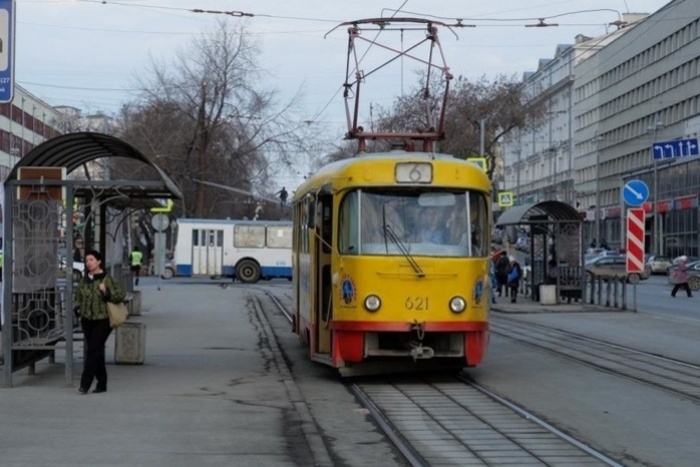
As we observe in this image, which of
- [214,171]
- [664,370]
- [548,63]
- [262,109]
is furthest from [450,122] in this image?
[548,63]

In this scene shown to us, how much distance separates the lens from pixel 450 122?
200 ft

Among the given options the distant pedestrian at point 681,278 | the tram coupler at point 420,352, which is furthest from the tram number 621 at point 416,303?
the distant pedestrian at point 681,278

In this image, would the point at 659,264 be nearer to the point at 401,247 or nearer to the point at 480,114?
the point at 480,114

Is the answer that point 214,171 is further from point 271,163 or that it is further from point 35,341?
point 35,341

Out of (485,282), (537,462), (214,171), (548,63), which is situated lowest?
(537,462)

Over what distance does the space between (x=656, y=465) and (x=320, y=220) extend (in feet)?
25.2

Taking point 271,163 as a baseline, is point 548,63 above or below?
above

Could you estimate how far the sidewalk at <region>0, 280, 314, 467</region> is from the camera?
1063cm

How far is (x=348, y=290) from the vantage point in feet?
52.3

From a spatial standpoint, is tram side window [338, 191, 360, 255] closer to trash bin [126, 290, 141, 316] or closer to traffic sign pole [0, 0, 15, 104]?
traffic sign pole [0, 0, 15, 104]

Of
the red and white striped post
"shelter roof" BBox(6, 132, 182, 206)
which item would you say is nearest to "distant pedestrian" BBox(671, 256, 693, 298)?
the red and white striped post

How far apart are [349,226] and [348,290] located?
851mm

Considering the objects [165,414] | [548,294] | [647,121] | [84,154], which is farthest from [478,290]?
[647,121]

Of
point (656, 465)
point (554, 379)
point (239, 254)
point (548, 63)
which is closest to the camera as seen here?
point (656, 465)
